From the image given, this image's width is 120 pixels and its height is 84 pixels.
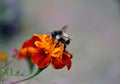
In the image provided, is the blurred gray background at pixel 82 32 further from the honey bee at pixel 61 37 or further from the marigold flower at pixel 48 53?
the marigold flower at pixel 48 53

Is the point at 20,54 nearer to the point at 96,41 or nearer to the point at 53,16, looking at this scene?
the point at 96,41

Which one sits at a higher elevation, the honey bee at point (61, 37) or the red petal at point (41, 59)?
the honey bee at point (61, 37)

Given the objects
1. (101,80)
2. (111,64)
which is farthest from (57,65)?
(111,64)

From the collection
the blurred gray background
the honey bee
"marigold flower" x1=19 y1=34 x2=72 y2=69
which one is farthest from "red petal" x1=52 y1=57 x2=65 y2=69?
the blurred gray background

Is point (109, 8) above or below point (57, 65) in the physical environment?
Answer: above

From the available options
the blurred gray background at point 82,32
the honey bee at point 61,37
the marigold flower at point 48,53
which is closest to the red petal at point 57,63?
the marigold flower at point 48,53

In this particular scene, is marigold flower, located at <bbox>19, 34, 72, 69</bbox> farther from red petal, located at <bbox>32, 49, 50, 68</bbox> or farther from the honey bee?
the honey bee
